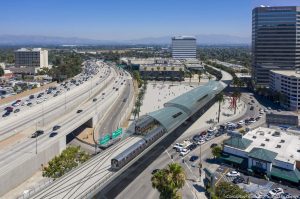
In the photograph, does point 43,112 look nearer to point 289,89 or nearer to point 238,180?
point 238,180

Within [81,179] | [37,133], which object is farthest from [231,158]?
[37,133]

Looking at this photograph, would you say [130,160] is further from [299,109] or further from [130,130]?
[299,109]

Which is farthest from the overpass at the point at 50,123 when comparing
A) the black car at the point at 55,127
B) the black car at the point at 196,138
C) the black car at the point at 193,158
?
the black car at the point at 196,138

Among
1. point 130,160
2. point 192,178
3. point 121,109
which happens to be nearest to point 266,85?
point 121,109

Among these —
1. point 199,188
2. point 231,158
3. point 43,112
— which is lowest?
point 199,188

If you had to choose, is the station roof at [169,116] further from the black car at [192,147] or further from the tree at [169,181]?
the tree at [169,181]

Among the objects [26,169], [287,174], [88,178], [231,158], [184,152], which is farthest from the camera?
[184,152]

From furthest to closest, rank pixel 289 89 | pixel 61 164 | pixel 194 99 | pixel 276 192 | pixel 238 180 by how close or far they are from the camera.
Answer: pixel 289 89
pixel 194 99
pixel 238 180
pixel 61 164
pixel 276 192

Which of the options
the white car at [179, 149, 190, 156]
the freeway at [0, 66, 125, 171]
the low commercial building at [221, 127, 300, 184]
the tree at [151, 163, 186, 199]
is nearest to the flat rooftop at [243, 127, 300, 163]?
the low commercial building at [221, 127, 300, 184]
